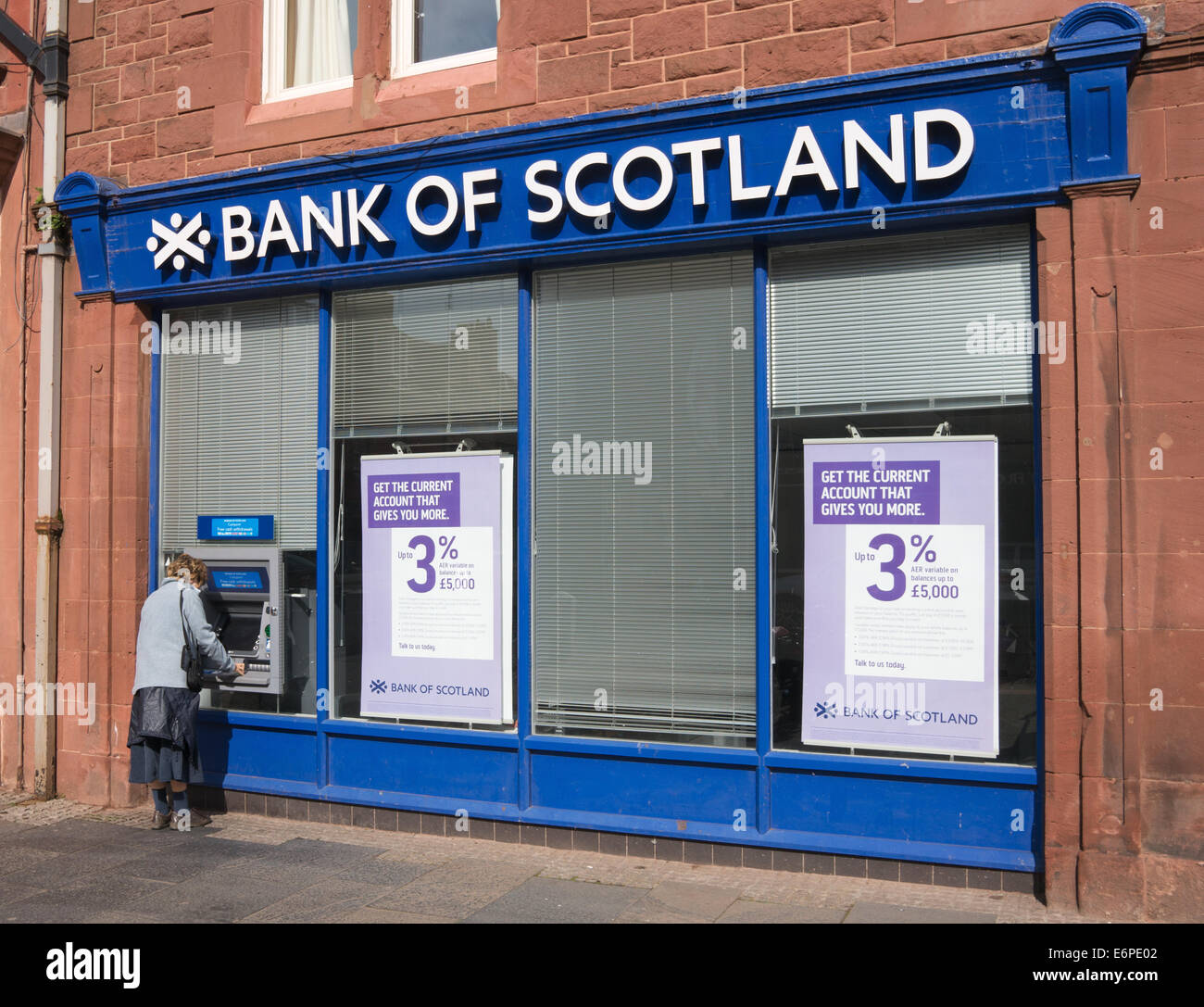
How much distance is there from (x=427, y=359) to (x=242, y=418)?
5.30 ft

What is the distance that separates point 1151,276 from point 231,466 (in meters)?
6.16

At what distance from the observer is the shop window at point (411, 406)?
7535mm

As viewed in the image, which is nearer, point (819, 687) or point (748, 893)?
point (748, 893)

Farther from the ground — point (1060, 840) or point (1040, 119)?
point (1040, 119)

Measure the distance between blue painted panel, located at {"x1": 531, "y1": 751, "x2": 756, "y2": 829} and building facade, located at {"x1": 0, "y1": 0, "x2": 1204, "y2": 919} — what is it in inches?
0.9

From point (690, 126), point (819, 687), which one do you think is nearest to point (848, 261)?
point (690, 126)

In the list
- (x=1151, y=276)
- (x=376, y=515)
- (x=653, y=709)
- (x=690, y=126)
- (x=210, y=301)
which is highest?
(x=690, y=126)

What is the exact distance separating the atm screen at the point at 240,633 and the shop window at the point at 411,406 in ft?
2.35

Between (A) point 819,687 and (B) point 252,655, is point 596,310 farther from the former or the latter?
(B) point 252,655

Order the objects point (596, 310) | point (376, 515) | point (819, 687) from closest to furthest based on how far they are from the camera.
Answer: point (819, 687), point (596, 310), point (376, 515)

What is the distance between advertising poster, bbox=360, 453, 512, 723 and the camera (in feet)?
24.5

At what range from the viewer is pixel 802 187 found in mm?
6555

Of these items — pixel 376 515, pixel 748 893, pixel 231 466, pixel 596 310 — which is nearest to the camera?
pixel 748 893

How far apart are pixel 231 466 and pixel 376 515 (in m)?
1.36
